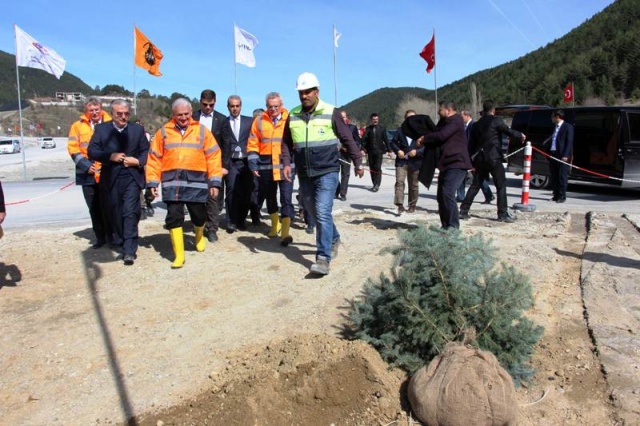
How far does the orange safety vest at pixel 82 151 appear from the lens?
5.98m

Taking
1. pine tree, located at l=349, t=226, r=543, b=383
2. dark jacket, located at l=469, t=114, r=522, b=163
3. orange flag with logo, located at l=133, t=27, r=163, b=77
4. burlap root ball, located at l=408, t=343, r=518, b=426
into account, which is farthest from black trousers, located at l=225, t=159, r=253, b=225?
orange flag with logo, located at l=133, t=27, r=163, b=77

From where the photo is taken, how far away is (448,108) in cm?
634

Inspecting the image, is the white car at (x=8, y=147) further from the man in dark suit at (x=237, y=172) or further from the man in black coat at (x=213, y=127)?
the man in black coat at (x=213, y=127)

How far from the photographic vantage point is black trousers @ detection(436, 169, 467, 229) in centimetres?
619

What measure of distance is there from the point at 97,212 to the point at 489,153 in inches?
228

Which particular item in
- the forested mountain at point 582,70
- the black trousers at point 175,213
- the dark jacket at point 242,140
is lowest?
the black trousers at point 175,213

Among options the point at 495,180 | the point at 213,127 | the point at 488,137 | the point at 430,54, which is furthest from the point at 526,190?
the point at 430,54

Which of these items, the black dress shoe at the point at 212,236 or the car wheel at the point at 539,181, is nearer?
the black dress shoe at the point at 212,236

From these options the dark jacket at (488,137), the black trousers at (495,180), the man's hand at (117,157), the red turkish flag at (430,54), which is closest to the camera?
the man's hand at (117,157)

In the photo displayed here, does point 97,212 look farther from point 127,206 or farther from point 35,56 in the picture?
point 35,56

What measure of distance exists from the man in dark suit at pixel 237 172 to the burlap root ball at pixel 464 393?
475 centimetres

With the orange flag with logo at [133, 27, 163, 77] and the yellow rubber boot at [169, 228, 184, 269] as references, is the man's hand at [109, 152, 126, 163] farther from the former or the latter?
the orange flag with logo at [133, 27, 163, 77]

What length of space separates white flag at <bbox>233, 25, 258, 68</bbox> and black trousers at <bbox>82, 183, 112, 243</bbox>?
10695mm

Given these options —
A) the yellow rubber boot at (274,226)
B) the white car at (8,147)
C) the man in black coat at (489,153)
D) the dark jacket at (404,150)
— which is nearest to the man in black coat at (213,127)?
the yellow rubber boot at (274,226)
